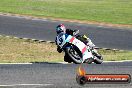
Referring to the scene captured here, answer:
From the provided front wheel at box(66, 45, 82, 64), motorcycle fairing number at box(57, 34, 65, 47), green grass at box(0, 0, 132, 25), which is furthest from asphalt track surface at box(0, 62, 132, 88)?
green grass at box(0, 0, 132, 25)

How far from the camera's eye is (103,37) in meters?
30.3

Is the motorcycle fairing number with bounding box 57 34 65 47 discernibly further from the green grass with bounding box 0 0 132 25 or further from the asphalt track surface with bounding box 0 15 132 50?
the green grass with bounding box 0 0 132 25

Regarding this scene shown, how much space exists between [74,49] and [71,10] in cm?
2831

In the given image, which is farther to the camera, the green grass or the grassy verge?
the green grass

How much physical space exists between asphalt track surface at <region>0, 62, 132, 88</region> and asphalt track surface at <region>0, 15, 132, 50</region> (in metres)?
11.3

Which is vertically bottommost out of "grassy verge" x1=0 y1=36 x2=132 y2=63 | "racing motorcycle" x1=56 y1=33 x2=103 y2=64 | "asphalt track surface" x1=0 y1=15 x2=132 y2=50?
"asphalt track surface" x1=0 y1=15 x2=132 y2=50

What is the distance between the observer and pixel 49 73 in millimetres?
14422

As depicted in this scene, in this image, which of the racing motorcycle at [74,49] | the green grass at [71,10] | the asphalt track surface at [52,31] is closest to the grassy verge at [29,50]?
the asphalt track surface at [52,31]

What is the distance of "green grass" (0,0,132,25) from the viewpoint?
130 feet

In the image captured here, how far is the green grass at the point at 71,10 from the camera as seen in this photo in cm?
3961

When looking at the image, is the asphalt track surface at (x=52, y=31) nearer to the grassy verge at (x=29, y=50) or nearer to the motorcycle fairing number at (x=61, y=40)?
the grassy verge at (x=29, y=50)

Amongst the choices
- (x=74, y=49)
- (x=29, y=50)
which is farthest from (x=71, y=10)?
(x=74, y=49)

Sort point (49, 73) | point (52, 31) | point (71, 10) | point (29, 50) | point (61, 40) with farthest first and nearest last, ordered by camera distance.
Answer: point (71, 10) → point (52, 31) → point (29, 50) → point (61, 40) → point (49, 73)

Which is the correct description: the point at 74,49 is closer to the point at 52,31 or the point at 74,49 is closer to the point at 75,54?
the point at 75,54
